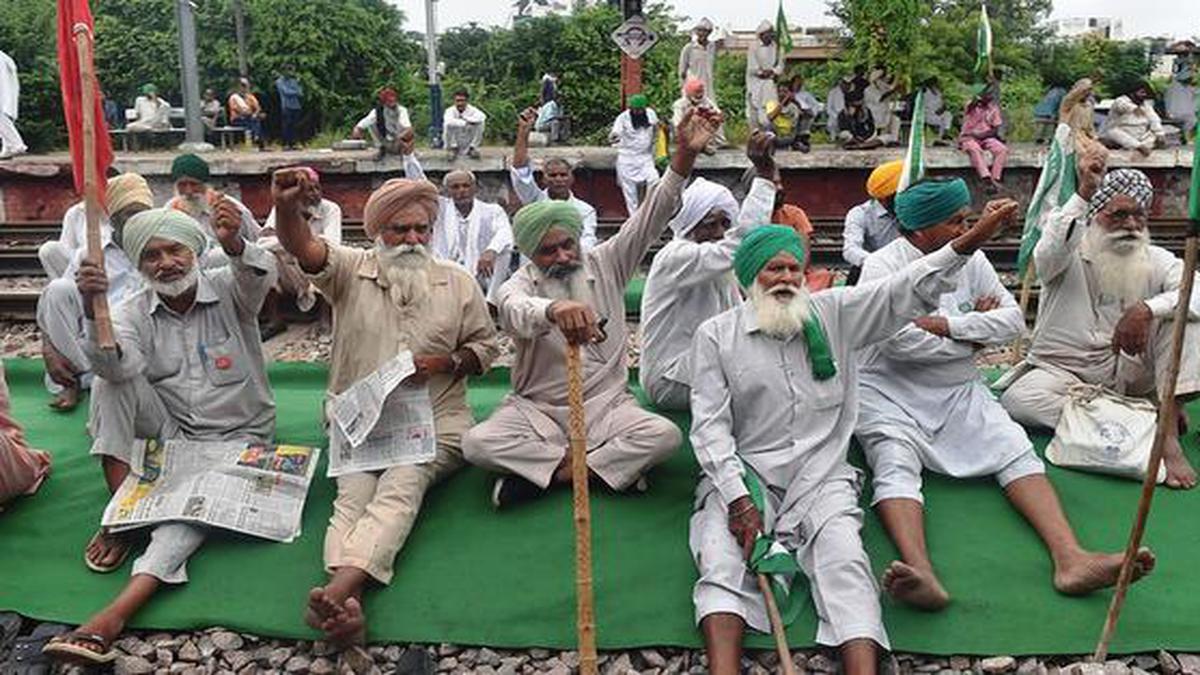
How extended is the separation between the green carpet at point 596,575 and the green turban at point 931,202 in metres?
1.07

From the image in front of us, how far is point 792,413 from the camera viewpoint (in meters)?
3.72

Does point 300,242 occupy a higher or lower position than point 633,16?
lower

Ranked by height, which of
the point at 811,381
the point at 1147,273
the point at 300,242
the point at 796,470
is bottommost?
the point at 796,470

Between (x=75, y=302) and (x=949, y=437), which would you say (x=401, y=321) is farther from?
(x=949, y=437)

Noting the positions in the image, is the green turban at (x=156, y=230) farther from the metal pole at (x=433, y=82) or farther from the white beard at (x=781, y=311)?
Answer: the metal pole at (x=433, y=82)

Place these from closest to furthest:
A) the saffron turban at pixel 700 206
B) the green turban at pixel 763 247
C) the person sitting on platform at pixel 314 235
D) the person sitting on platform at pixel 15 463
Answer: the green turban at pixel 763 247 → the person sitting on platform at pixel 314 235 → the person sitting on platform at pixel 15 463 → the saffron turban at pixel 700 206

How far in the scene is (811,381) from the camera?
3.72 m

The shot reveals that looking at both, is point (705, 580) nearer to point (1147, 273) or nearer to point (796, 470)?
point (796, 470)

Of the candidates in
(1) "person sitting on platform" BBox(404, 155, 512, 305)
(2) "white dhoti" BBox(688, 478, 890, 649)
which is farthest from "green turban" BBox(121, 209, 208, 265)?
(1) "person sitting on platform" BBox(404, 155, 512, 305)

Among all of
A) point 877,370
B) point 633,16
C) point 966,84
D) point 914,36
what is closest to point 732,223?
point 877,370

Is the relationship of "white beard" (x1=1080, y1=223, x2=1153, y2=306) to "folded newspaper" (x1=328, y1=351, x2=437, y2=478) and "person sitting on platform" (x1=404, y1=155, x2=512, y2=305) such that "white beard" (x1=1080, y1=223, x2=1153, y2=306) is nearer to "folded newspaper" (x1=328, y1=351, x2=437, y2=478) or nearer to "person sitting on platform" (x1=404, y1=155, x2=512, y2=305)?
"folded newspaper" (x1=328, y1=351, x2=437, y2=478)

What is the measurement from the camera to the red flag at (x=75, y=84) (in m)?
3.75

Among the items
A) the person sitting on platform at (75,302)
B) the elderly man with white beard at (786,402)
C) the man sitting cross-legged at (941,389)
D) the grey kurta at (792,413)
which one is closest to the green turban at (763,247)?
the elderly man with white beard at (786,402)

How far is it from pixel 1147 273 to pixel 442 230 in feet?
15.4
